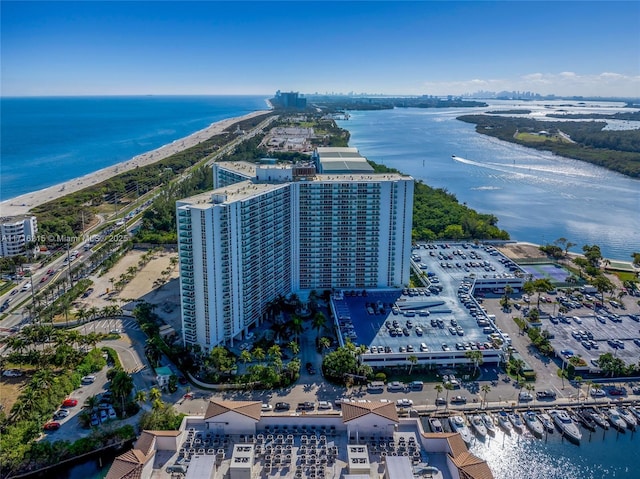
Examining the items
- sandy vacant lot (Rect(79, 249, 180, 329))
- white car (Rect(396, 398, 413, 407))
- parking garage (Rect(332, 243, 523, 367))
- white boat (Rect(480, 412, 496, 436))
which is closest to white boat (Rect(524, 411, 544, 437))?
white boat (Rect(480, 412, 496, 436))

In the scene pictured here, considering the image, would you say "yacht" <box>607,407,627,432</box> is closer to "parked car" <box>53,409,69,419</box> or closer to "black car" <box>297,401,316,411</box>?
"black car" <box>297,401,316,411</box>

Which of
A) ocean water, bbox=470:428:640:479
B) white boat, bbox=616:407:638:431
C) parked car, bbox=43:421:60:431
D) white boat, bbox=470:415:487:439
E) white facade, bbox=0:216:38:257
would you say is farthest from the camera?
white facade, bbox=0:216:38:257

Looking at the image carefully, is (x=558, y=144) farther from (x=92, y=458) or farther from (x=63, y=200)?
(x=92, y=458)

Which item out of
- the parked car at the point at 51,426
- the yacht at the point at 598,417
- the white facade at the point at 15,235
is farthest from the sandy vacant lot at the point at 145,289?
the yacht at the point at 598,417

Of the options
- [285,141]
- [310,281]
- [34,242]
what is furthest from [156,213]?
[285,141]

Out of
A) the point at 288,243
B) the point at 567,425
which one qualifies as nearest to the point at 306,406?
the point at 567,425

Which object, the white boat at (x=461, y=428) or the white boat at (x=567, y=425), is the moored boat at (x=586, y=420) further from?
the white boat at (x=461, y=428)
